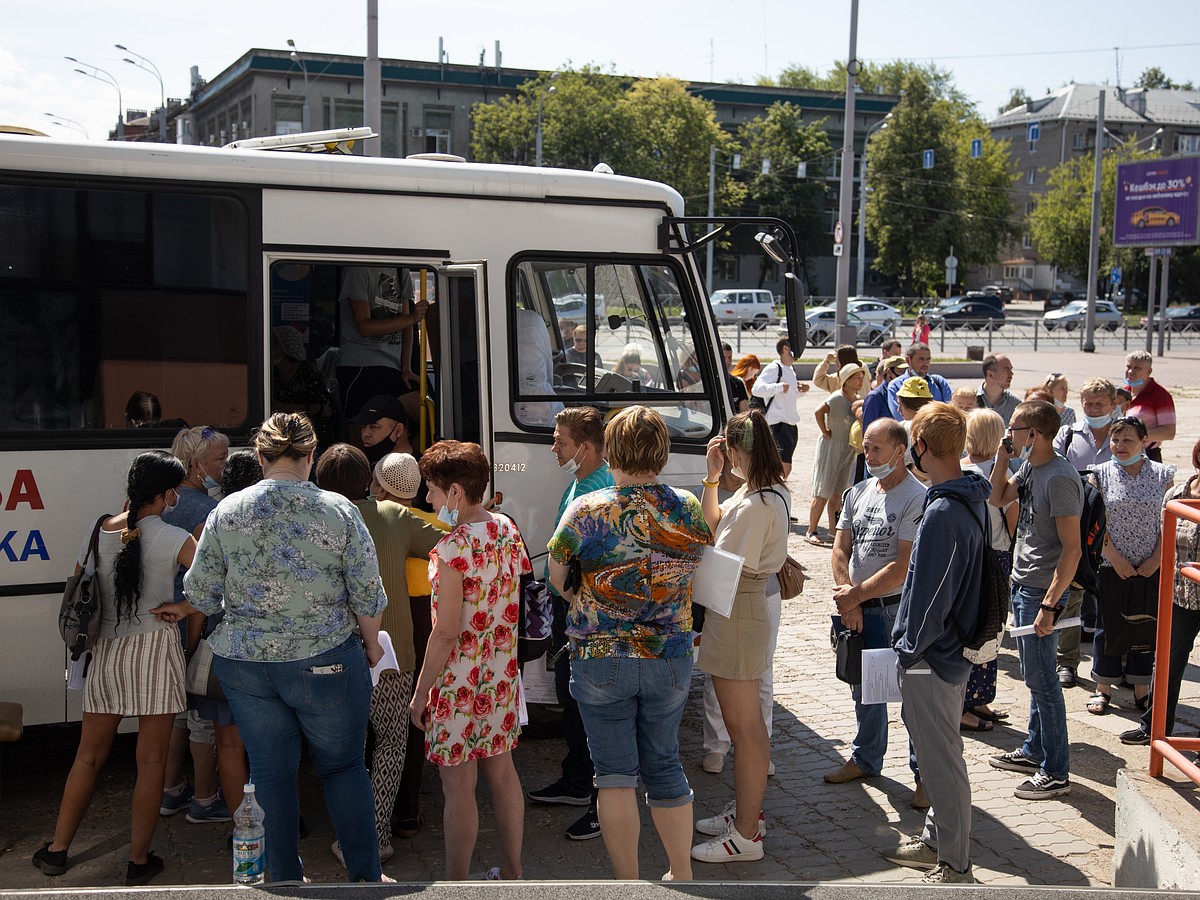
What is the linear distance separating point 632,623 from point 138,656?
197 centimetres

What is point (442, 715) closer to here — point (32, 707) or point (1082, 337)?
point (32, 707)

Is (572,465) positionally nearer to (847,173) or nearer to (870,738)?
(870,738)

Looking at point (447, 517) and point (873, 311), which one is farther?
point (873, 311)

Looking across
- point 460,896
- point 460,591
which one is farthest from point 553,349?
point 460,896

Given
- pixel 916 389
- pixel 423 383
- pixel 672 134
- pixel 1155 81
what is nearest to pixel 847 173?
pixel 916 389

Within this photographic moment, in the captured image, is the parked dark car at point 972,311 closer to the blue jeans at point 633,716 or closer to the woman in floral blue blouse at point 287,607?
the blue jeans at point 633,716

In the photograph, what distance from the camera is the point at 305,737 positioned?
4199mm

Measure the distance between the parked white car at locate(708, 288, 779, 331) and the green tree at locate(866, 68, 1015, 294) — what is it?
19597 mm

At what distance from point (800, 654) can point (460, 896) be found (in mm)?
4829

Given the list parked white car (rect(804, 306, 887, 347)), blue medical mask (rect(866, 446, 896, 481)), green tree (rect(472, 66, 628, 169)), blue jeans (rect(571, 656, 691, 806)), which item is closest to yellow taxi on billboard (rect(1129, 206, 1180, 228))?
parked white car (rect(804, 306, 887, 347))

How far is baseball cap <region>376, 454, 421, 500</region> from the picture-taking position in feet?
15.9

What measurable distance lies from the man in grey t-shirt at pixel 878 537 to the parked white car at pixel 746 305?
4592 cm

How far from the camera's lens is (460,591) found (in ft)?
13.7

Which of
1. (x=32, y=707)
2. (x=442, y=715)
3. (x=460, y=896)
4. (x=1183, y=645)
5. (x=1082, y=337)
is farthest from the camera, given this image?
(x=1082, y=337)
